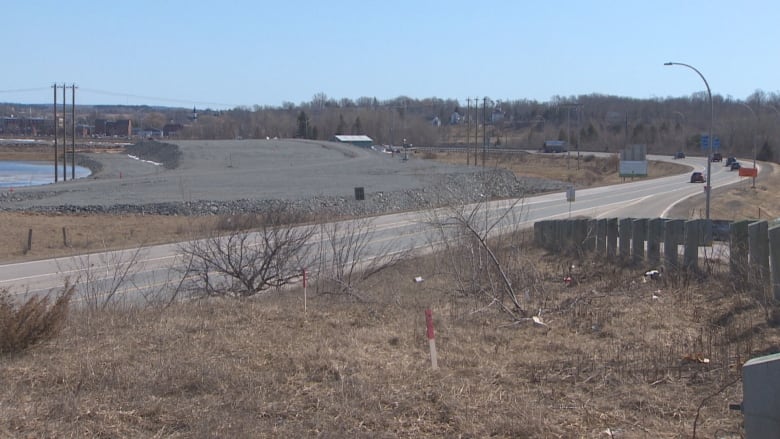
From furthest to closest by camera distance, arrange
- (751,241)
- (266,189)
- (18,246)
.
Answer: (266,189)
(18,246)
(751,241)

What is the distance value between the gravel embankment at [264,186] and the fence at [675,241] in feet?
8.51

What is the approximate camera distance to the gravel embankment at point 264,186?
153 feet

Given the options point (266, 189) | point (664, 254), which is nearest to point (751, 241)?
point (664, 254)

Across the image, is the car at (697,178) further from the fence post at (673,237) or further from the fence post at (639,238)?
the fence post at (673,237)

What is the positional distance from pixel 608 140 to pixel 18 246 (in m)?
146

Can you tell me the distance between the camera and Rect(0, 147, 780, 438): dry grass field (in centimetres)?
638

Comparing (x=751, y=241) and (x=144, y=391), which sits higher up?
(x=751, y=241)

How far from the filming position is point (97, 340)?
9516mm

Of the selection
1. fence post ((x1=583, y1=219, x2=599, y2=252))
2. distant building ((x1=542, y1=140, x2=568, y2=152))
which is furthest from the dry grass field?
distant building ((x1=542, y1=140, x2=568, y2=152))

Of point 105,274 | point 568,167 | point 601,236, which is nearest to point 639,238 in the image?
point 601,236

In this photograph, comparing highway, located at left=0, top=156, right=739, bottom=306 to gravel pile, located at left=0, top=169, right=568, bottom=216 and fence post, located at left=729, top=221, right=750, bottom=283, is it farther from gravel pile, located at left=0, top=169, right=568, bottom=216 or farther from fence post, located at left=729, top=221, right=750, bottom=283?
fence post, located at left=729, top=221, right=750, bottom=283

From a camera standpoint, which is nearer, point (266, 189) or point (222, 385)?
point (222, 385)

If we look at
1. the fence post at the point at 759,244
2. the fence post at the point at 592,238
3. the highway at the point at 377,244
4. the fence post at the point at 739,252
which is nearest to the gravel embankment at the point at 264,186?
the highway at the point at 377,244

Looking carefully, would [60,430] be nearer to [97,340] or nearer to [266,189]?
[97,340]
